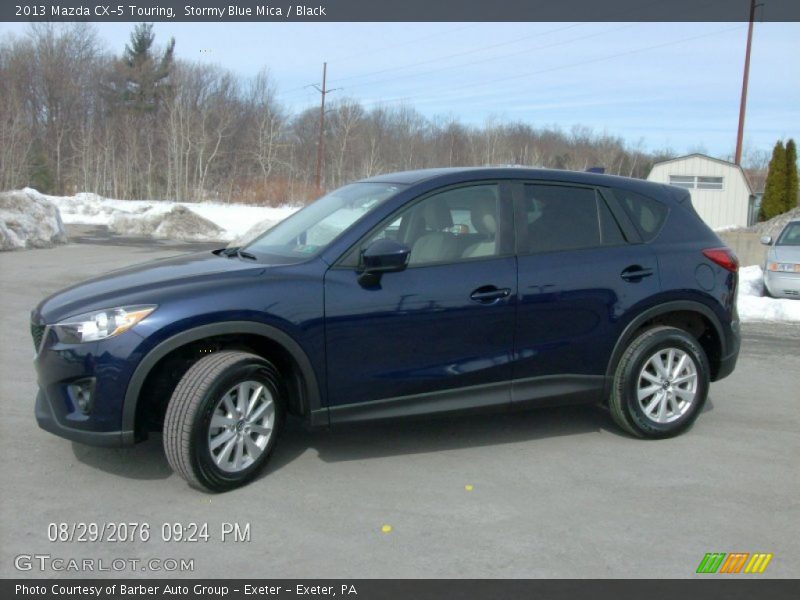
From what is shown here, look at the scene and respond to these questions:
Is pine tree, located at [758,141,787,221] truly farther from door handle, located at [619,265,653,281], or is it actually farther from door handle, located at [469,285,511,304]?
door handle, located at [469,285,511,304]

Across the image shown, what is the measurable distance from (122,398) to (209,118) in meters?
59.4

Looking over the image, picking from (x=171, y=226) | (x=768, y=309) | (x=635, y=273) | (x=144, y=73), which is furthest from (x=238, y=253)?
(x=144, y=73)

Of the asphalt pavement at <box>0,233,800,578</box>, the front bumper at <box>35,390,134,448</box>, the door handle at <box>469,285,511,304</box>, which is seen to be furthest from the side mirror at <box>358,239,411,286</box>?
the front bumper at <box>35,390,134,448</box>

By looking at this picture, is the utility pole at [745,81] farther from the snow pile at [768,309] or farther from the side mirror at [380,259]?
the side mirror at [380,259]

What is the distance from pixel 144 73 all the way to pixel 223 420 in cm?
6050

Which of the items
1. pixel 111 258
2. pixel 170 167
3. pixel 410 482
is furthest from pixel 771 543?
pixel 170 167

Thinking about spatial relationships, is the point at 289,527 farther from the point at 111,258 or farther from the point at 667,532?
the point at 111,258

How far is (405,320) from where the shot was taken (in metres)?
4.54

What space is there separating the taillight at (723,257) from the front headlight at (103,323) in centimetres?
386

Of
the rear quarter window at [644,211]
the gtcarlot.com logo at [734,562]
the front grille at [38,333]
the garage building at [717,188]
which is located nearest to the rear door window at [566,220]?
the rear quarter window at [644,211]

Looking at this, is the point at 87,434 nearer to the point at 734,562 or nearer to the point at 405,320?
the point at 405,320

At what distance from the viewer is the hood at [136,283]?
421 centimetres

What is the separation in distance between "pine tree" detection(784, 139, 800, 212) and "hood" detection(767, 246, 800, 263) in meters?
18.8

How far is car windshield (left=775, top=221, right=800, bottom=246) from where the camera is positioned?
530 inches
